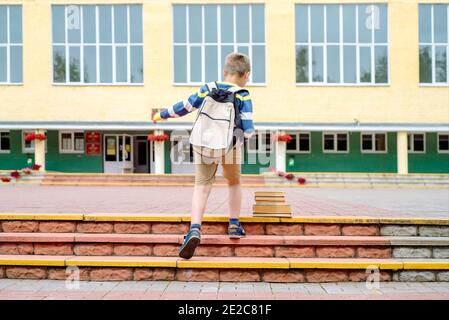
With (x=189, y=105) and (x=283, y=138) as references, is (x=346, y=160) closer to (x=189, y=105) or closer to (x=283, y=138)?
(x=283, y=138)

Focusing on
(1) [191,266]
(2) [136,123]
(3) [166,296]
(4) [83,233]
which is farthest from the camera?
(2) [136,123]

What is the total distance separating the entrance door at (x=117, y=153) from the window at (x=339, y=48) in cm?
961

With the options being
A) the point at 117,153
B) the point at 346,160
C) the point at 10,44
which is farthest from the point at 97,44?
the point at 346,160

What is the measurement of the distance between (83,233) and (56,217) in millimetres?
406

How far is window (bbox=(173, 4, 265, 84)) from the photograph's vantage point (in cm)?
2028

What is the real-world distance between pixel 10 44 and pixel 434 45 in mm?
21089

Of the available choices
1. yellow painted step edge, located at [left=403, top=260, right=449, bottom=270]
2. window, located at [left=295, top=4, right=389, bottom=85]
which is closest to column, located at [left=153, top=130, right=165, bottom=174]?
window, located at [left=295, top=4, right=389, bottom=85]

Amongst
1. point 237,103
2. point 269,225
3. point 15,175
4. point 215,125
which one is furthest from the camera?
point 15,175

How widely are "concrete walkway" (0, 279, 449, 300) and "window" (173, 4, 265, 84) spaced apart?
16933 mm

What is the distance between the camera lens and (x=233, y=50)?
2041cm

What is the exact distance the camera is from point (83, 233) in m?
4.82

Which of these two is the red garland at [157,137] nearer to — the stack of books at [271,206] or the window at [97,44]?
the window at [97,44]

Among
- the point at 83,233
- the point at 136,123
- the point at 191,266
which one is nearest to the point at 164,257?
the point at 191,266

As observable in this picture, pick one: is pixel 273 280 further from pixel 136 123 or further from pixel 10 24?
pixel 10 24
